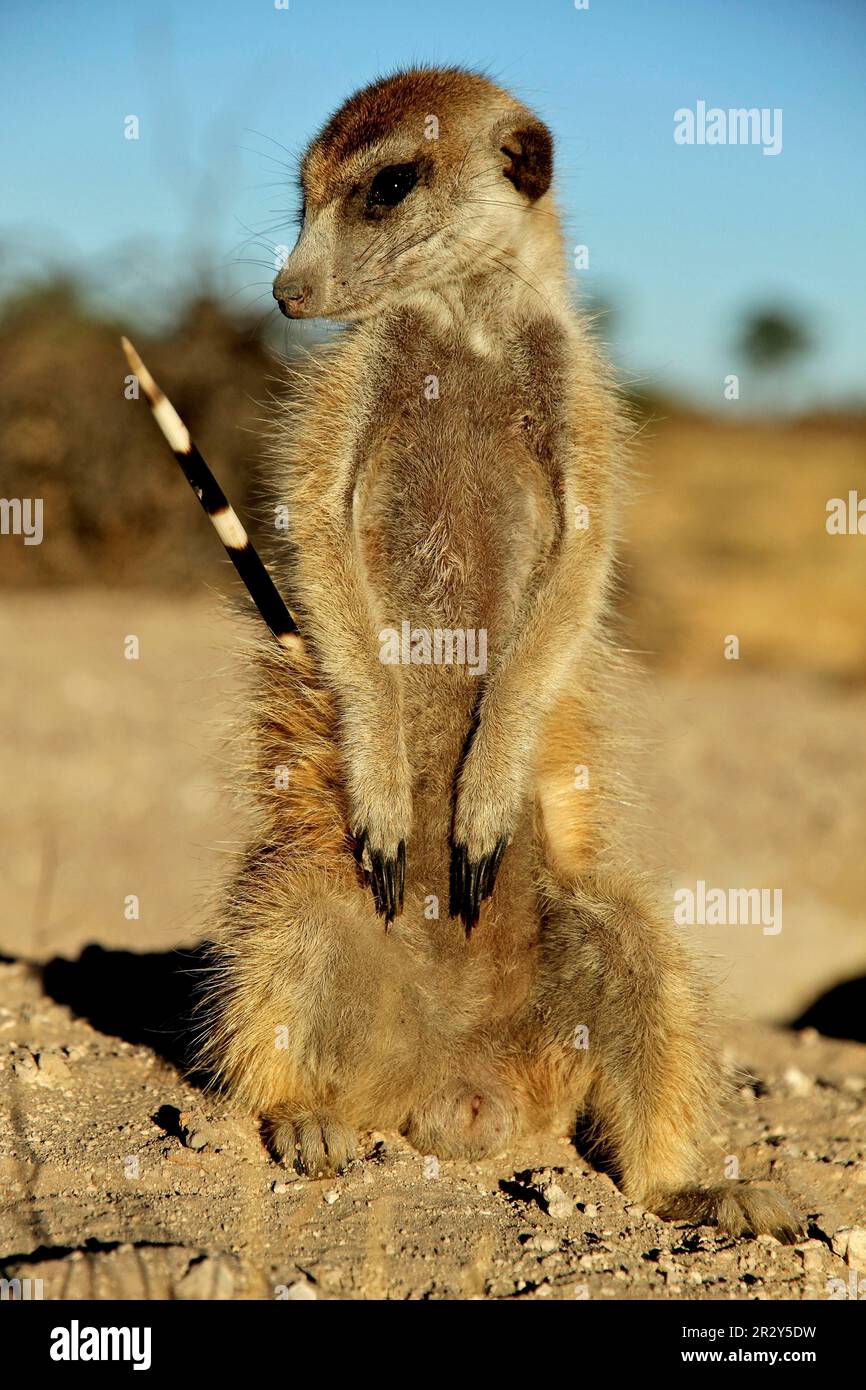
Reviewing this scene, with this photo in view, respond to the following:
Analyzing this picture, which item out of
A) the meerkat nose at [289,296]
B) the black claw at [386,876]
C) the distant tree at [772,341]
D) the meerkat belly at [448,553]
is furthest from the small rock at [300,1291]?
the distant tree at [772,341]

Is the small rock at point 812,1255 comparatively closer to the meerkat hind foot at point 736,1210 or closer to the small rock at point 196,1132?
the meerkat hind foot at point 736,1210

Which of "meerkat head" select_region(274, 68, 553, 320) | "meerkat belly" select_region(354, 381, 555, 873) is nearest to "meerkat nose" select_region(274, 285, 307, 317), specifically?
"meerkat head" select_region(274, 68, 553, 320)

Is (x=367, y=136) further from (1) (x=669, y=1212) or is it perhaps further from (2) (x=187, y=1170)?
(1) (x=669, y=1212)

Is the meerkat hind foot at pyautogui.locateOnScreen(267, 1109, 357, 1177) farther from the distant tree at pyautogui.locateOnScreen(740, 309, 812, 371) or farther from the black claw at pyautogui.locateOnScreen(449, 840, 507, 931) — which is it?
the distant tree at pyautogui.locateOnScreen(740, 309, 812, 371)

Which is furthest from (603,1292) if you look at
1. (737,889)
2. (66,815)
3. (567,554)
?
(66,815)

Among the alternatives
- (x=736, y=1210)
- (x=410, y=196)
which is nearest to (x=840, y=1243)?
(x=736, y=1210)
